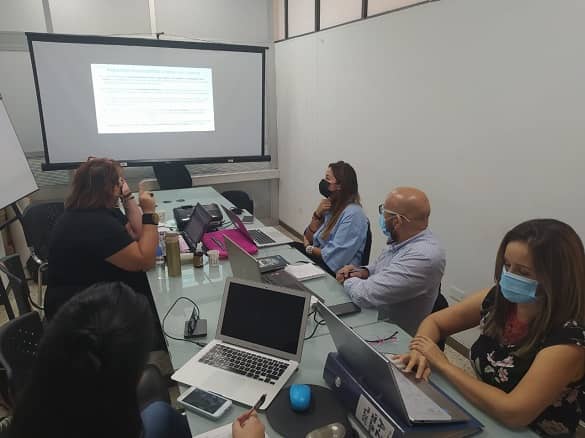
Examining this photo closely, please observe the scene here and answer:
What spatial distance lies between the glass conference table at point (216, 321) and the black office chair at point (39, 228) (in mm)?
1238

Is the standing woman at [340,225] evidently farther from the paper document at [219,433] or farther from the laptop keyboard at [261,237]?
the paper document at [219,433]

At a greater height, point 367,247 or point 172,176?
point 172,176

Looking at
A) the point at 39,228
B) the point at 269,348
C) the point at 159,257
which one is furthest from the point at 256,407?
the point at 39,228

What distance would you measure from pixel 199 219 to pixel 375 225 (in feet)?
5.33

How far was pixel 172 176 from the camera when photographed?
4281 mm

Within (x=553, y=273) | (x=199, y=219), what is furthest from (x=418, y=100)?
(x=553, y=273)

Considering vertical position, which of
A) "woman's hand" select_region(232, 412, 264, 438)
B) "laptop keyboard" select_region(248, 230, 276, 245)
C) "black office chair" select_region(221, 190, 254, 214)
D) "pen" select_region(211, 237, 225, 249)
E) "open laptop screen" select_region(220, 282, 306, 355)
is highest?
"open laptop screen" select_region(220, 282, 306, 355)

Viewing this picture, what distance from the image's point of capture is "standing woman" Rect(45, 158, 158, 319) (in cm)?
193

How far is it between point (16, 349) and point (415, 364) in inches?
52.1

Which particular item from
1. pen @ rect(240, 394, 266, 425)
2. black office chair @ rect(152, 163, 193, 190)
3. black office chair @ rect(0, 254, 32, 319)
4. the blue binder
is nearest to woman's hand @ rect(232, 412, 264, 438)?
pen @ rect(240, 394, 266, 425)

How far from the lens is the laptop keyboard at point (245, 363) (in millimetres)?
1268

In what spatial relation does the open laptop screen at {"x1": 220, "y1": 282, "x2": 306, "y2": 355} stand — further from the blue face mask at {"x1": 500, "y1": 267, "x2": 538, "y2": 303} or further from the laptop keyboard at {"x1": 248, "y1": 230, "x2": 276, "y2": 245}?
the laptop keyboard at {"x1": 248, "y1": 230, "x2": 276, "y2": 245}

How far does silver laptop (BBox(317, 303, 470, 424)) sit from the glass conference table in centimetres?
11

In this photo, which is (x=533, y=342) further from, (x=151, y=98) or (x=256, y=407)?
(x=151, y=98)
